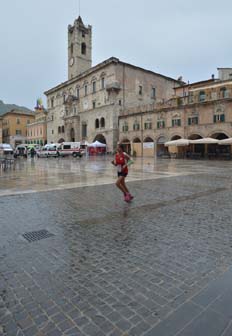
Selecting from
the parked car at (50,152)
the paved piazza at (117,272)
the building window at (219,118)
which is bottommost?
the paved piazza at (117,272)

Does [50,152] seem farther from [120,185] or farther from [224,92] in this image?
[120,185]

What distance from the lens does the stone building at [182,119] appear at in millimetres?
30931

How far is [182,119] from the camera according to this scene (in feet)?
115

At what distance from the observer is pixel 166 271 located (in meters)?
3.00

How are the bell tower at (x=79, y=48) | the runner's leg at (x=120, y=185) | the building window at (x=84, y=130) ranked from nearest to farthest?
the runner's leg at (x=120, y=185) < the building window at (x=84, y=130) < the bell tower at (x=79, y=48)

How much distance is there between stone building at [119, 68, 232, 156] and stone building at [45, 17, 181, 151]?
3.99m

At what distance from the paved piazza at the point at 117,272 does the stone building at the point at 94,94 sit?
39941mm

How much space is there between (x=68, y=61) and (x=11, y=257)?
65085mm

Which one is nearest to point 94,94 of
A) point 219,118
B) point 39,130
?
point 219,118

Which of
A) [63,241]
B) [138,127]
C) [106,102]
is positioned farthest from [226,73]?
[63,241]

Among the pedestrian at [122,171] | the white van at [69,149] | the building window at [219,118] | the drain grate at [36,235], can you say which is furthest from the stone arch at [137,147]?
the drain grate at [36,235]

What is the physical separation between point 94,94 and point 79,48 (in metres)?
16.9

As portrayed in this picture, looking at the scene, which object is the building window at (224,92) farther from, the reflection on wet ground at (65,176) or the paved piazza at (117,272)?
the paved piazza at (117,272)

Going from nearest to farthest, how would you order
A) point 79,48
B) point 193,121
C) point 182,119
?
point 193,121, point 182,119, point 79,48
